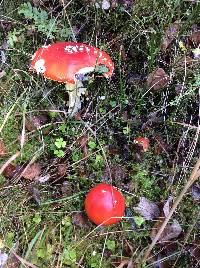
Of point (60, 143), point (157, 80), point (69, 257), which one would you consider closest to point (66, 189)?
point (60, 143)

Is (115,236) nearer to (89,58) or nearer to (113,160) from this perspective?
(113,160)

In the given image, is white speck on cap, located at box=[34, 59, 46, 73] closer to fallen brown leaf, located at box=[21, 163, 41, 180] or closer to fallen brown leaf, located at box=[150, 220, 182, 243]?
fallen brown leaf, located at box=[21, 163, 41, 180]

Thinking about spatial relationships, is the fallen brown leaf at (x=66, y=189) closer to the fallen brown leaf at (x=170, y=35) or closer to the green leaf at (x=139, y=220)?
the green leaf at (x=139, y=220)

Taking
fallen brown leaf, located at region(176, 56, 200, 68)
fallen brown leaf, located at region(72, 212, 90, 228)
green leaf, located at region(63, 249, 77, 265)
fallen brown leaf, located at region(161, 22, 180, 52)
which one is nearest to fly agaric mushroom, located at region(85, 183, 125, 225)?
fallen brown leaf, located at region(72, 212, 90, 228)

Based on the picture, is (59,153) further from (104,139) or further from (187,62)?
(187,62)

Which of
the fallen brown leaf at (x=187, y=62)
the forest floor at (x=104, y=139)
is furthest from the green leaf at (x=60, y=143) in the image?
the fallen brown leaf at (x=187, y=62)

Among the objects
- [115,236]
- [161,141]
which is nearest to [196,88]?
[161,141]
